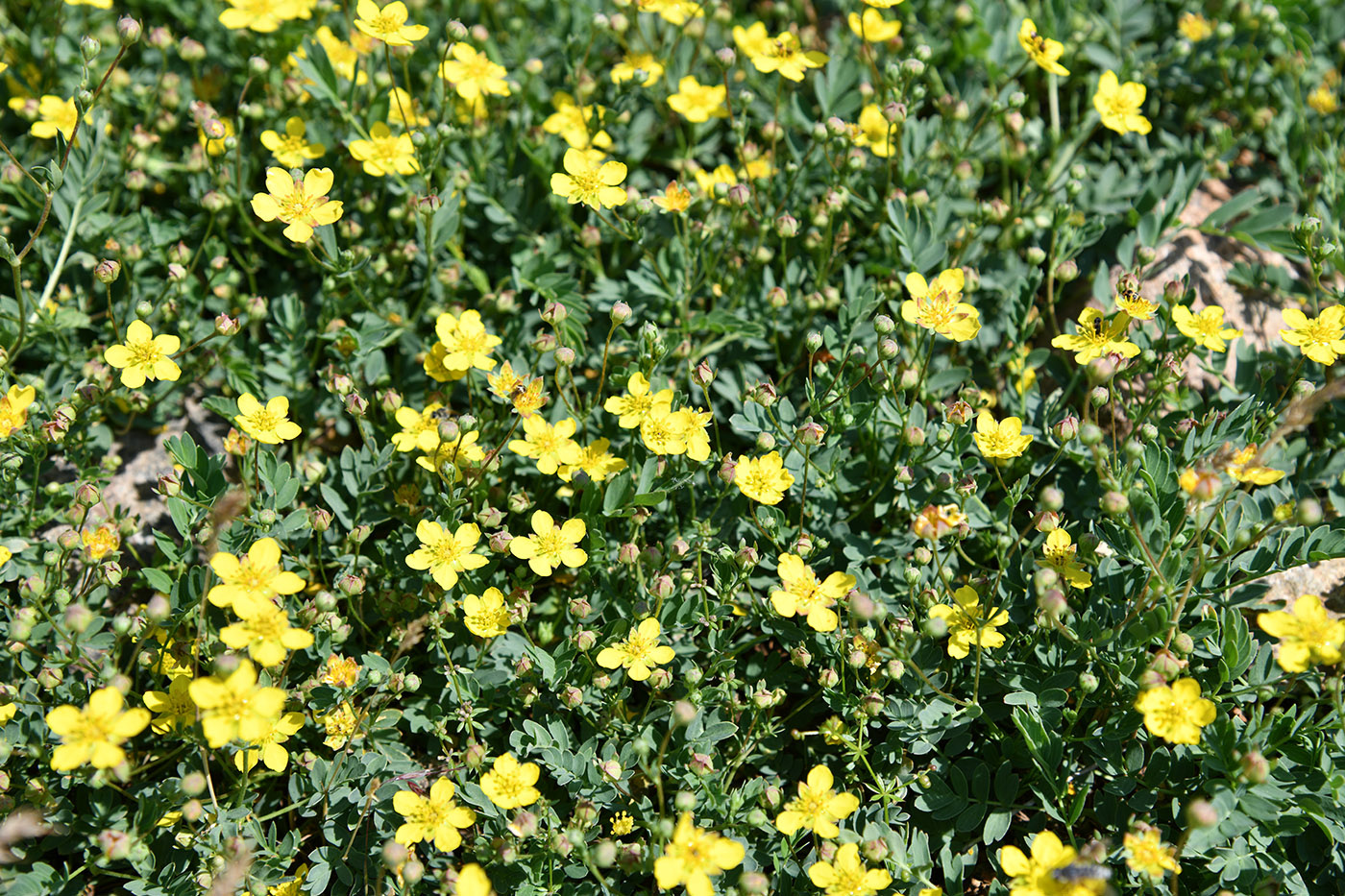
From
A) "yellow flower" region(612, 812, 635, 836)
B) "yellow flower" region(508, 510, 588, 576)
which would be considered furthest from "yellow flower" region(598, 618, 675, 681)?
"yellow flower" region(612, 812, 635, 836)

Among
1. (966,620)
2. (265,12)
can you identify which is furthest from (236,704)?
(265,12)

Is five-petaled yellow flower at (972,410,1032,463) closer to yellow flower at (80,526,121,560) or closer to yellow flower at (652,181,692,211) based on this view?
yellow flower at (652,181,692,211)

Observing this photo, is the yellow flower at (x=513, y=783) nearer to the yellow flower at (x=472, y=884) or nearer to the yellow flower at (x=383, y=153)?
the yellow flower at (x=472, y=884)

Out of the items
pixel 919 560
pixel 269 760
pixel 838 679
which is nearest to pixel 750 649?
pixel 838 679

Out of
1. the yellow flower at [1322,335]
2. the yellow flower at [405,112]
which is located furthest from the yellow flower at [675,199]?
the yellow flower at [1322,335]

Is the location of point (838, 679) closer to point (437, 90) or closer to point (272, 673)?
point (272, 673)
